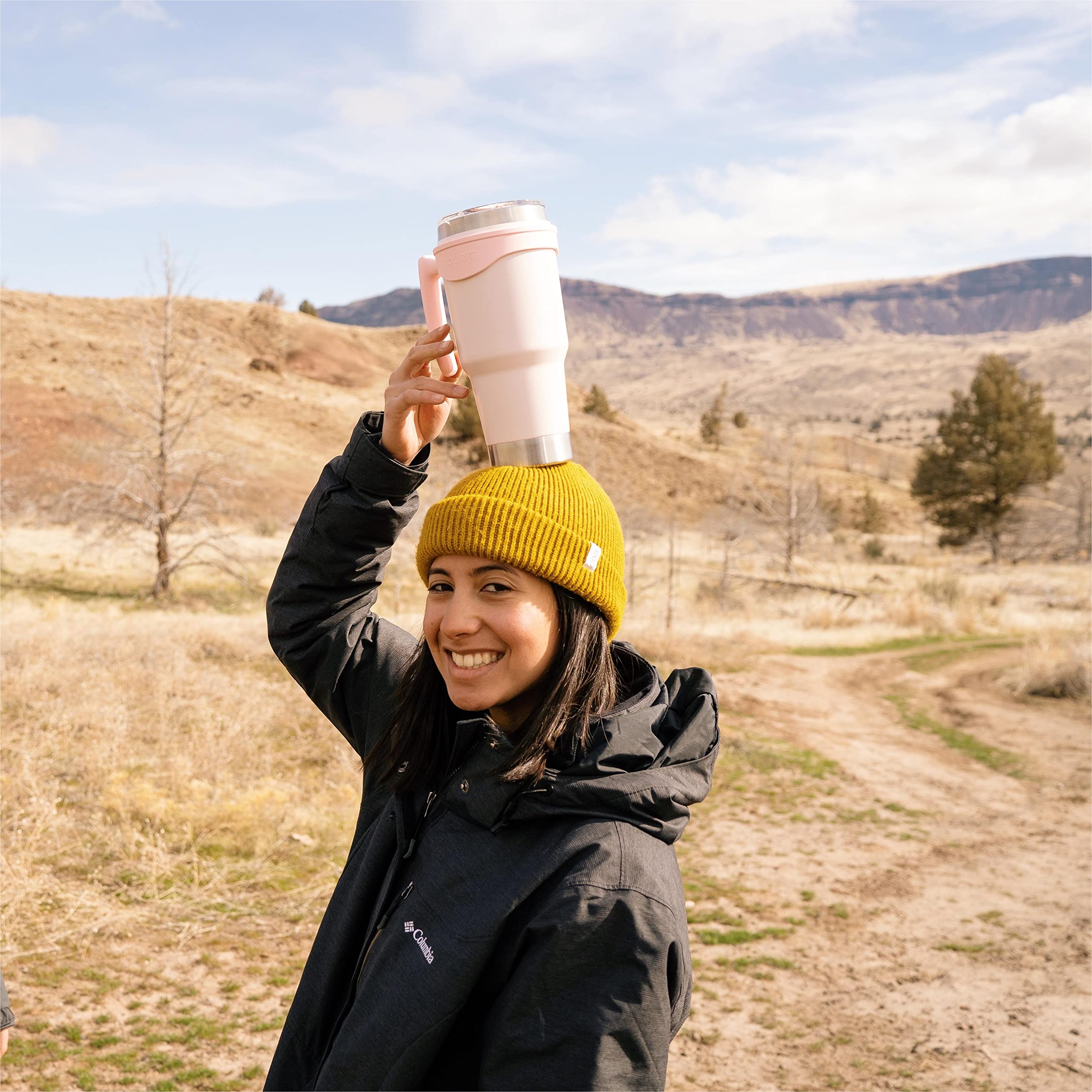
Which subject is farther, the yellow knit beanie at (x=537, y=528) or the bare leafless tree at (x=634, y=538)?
the bare leafless tree at (x=634, y=538)

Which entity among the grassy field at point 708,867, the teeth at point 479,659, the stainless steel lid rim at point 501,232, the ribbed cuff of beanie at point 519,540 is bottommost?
the grassy field at point 708,867

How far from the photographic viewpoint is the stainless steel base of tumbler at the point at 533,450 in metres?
1.73

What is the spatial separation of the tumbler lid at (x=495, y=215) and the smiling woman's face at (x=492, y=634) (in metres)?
0.58

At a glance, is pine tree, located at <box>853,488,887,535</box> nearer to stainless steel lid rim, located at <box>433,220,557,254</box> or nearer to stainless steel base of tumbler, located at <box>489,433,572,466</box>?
stainless steel base of tumbler, located at <box>489,433,572,466</box>

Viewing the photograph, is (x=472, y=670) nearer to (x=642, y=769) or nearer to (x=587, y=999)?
(x=642, y=769)

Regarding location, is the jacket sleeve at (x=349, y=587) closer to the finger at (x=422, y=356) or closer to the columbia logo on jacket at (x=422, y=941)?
the finger at (x=422, y=356)

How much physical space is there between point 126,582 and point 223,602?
10.0 feet

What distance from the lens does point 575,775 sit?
146 centimetres

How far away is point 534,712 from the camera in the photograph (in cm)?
164

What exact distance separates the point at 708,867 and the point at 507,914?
6087mm

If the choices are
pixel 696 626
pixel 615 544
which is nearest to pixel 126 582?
pixel 696 626

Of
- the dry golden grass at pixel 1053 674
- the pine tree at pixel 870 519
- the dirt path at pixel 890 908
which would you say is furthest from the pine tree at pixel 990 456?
the dirt path at pixel 890 908

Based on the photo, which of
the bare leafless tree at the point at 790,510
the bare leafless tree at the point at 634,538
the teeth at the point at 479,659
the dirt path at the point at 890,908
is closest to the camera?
the teeth at the point at 479,659

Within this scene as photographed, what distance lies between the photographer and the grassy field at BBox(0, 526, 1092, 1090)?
4477 mm
